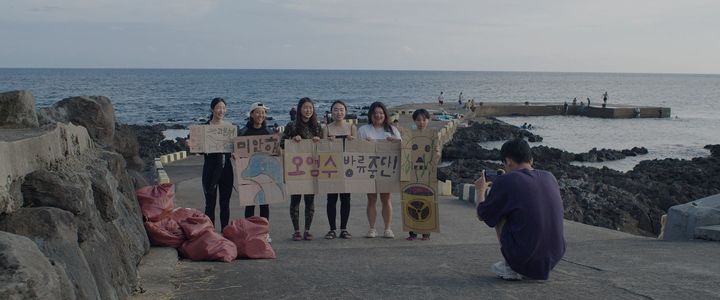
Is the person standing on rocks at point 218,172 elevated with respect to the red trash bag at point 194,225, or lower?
elevated

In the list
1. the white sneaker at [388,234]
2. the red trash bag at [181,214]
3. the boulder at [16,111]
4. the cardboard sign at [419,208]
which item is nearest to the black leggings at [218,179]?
the red trash bag at [181,214]

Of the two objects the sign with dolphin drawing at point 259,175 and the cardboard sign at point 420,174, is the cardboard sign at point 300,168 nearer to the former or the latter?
the sign with dolphin drawing at point 259,175

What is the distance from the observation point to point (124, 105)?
82438 mm

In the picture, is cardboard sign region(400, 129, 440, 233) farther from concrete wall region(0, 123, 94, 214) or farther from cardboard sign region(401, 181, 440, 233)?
concrete wall region(0, 123, 94, 214)

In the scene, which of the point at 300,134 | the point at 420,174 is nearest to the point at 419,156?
the point at 420,174

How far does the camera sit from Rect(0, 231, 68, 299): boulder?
11.8 ft

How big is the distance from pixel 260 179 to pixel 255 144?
0.51 meters

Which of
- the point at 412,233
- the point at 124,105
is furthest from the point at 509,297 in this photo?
the point at 124,105

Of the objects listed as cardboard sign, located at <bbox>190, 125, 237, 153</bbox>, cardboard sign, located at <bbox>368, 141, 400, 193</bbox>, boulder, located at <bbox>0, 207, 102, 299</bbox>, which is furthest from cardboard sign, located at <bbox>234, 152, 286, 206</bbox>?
boulder, located at <bbox>0, 207, 102, 299</bbox>

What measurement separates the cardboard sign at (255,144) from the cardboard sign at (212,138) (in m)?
0.11

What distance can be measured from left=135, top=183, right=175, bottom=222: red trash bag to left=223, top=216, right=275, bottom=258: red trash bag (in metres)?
0.73

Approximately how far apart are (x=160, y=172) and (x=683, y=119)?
211 feet

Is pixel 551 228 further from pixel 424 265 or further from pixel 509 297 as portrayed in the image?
pixel 424 265

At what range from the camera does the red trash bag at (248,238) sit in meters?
8.65
